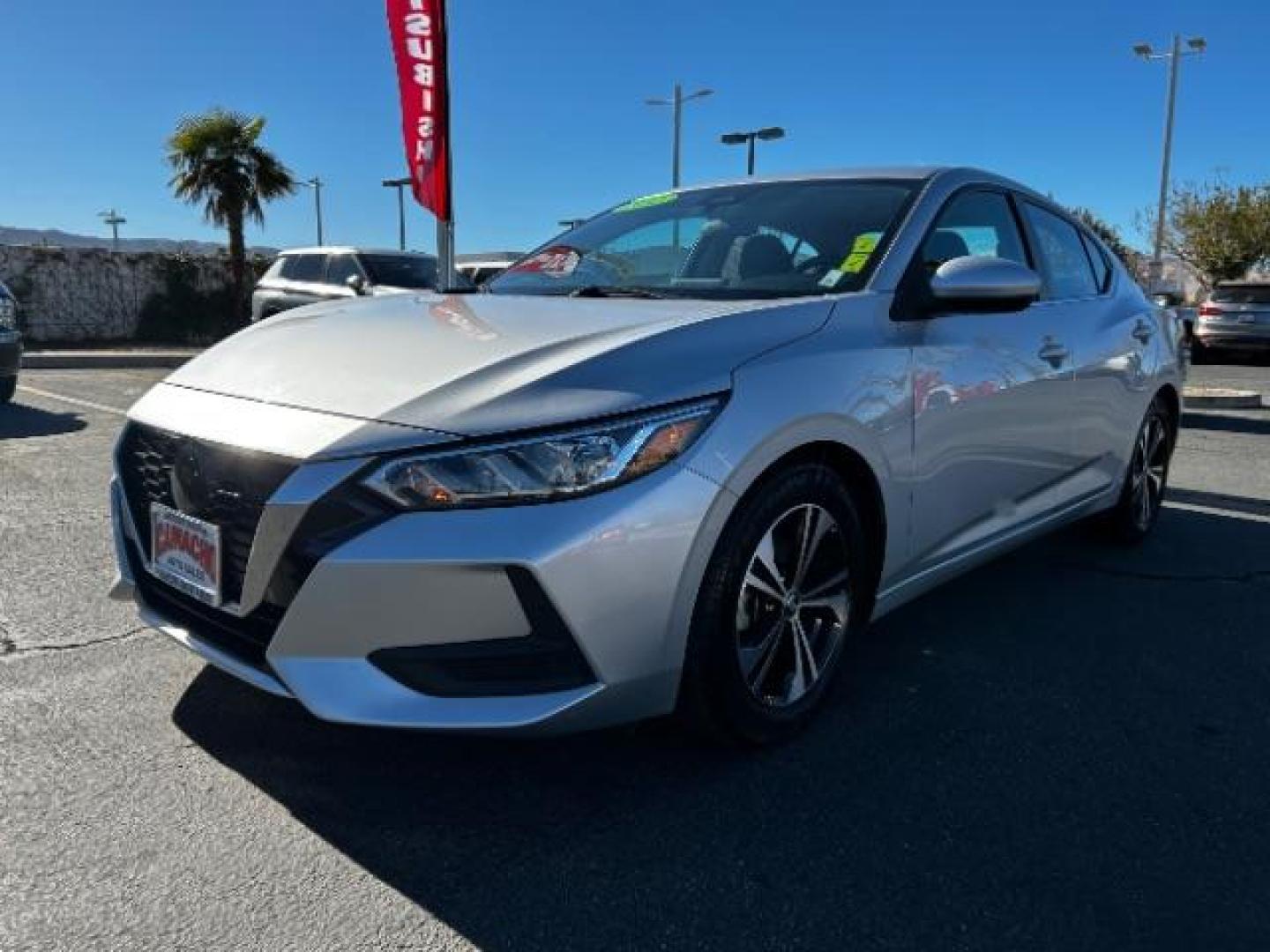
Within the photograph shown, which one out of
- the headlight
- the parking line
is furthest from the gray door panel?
the parking line

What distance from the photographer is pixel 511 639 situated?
204cm

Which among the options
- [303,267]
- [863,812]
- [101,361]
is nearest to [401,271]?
[303,267]

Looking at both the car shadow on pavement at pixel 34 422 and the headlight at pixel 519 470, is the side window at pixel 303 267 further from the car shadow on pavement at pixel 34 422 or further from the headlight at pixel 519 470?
the headlight at pixel 519 470

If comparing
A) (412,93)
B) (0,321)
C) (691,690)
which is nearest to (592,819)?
(691,690)

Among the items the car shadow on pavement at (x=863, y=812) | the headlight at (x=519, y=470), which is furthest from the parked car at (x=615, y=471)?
the car shadow on pavement at (x=863, y=812)

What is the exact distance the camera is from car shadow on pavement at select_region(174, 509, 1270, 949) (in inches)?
76.7

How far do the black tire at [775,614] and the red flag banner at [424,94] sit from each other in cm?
628

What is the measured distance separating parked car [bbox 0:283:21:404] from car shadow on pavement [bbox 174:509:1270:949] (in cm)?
697

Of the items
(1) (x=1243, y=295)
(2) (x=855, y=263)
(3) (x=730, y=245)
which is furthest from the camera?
(1) (x=1243, y=295)

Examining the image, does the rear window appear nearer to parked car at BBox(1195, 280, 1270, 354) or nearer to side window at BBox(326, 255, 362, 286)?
parked car at BBox(1195, 280, 1270, 354)

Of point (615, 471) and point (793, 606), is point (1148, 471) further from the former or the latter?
point (615, 471)

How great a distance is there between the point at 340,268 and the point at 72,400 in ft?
17.4

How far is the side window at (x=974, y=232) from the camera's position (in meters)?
3.22

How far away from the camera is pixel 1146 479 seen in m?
4.77
